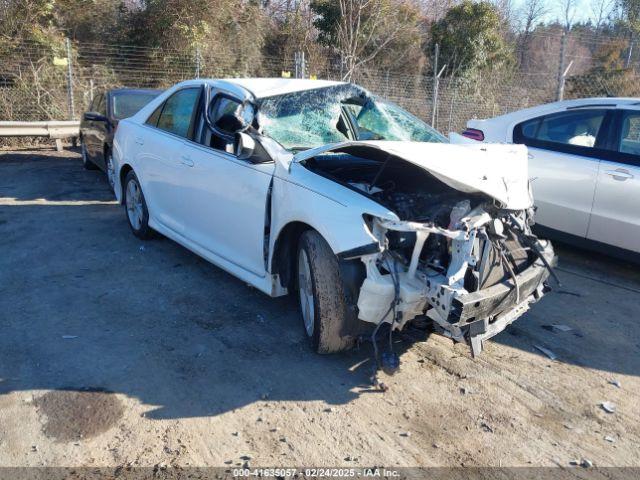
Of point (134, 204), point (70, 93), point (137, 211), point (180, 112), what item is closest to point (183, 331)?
point (180, 112)

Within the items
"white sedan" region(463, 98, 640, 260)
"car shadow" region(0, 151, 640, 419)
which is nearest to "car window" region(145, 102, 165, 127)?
"car shadow" region(0, 151, 640, 419)

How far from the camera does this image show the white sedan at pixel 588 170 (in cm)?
546

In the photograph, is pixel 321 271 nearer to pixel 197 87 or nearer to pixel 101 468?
pixel 101 468

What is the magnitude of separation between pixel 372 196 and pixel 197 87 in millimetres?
2486

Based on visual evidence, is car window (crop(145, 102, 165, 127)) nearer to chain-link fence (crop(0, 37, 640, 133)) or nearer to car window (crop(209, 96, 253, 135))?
car window (crop(209, 96, 253, 135))

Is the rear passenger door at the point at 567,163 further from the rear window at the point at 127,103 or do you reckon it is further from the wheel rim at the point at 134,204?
the rear window at the point at 127,103

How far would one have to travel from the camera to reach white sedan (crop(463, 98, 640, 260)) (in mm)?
5457

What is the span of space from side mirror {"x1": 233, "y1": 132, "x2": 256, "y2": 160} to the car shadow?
1.24 m

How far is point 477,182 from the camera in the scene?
3486mm

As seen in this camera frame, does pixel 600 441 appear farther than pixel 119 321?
No

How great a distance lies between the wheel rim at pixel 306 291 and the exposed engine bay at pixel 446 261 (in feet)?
1.96

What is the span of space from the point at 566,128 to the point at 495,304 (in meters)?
3.50

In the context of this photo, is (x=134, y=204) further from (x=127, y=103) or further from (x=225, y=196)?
(x=127, y=103)

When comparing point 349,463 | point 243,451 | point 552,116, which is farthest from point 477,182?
point 552,116
